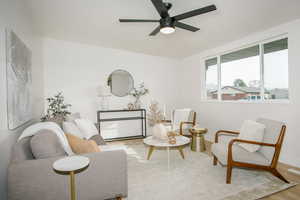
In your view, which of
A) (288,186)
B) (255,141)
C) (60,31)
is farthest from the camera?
(60,31)

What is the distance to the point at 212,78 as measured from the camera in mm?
4512

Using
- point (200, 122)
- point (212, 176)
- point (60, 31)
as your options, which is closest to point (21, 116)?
point (60, 31)

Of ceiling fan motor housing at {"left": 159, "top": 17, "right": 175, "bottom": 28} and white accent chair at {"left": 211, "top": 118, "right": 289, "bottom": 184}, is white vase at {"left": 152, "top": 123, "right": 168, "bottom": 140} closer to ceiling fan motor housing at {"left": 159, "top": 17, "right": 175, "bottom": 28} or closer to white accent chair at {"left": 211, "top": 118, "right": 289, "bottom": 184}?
white accent chair at {"left": 211, "top": 118, "right": 289, "bottom": 184}

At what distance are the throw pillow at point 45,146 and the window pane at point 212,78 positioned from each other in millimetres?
3858

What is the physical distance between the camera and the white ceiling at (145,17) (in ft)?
8.32

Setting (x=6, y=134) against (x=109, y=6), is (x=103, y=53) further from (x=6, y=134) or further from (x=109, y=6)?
(x=6, y=134)

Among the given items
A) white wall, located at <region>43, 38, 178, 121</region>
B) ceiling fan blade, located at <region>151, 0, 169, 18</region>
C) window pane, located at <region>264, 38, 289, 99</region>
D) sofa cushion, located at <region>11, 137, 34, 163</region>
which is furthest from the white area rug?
white wall, located at <region>43, 38, 178, 121</region>

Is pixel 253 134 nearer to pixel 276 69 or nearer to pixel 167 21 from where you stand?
pixel 276 69

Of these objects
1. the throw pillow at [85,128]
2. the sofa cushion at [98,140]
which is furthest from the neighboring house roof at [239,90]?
the throw pillow at [85,128]

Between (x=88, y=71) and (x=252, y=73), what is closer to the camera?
(x=252, y=73)

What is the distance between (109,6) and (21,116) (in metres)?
2.11

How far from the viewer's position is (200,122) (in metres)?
4.70

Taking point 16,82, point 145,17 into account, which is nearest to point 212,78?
point 145,17

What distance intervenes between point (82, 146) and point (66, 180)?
36cm
